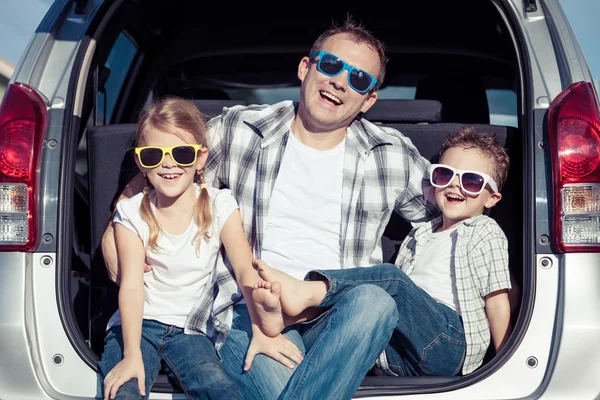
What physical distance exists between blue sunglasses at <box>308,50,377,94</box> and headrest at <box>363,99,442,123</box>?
24cm

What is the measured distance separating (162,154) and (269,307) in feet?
1.84

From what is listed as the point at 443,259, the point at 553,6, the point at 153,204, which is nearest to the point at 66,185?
the point at 153,204

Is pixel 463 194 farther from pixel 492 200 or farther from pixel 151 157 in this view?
pixel 151 157

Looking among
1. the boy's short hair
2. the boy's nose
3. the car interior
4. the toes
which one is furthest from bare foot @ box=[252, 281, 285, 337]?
the car interior

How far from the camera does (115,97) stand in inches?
150

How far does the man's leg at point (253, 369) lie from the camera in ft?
7.27

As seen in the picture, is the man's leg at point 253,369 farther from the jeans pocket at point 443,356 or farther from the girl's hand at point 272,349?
the jeans pocket at point 443,356

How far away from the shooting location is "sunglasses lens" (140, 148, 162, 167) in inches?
93.2

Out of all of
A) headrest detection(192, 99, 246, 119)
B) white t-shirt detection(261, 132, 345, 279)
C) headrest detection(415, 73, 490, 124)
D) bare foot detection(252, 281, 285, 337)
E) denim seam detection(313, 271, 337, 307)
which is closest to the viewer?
bare foot detection(252, 281, 285, 337)

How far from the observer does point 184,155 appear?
7.79 ft

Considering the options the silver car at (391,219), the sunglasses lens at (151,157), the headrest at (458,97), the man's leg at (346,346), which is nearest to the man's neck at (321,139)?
the silver car at (391,219)

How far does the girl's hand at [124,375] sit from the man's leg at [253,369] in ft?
0.91

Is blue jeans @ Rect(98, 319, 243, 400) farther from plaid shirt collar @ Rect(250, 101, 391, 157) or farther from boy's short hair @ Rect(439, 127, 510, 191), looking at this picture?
boy's short hair @ Rect(439, 127, 510, 191)

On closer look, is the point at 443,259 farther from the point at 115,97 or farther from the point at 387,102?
the point at 115,97
